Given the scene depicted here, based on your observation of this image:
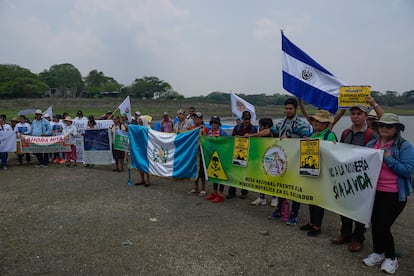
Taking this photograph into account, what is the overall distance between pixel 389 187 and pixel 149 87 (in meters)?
128

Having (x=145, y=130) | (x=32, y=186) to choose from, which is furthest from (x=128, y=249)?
(x=32, y=186)

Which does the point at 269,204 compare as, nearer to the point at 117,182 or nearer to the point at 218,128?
the point at 218,128

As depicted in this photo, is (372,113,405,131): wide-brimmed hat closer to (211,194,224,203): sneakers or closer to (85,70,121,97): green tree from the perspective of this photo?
(211,194,224,203): sneakers

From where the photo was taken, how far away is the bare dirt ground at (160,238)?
3793mm

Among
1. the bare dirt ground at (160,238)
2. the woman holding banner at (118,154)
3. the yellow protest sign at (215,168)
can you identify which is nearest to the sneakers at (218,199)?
the bare dirt ground at (160,238)

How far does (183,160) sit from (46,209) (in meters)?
2.89

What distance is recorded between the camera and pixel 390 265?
3641mm

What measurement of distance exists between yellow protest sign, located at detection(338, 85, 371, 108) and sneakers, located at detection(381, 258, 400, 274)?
201cm

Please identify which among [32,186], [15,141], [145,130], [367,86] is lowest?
[32,186]

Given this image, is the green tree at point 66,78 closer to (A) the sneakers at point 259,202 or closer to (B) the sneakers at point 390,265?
(A) the sneakers at point 259,202

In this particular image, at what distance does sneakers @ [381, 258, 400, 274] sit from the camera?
3607 mm

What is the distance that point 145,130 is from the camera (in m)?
7.88

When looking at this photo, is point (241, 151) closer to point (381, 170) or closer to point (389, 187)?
point (381, 170)

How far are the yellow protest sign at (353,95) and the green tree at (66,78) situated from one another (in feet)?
387
